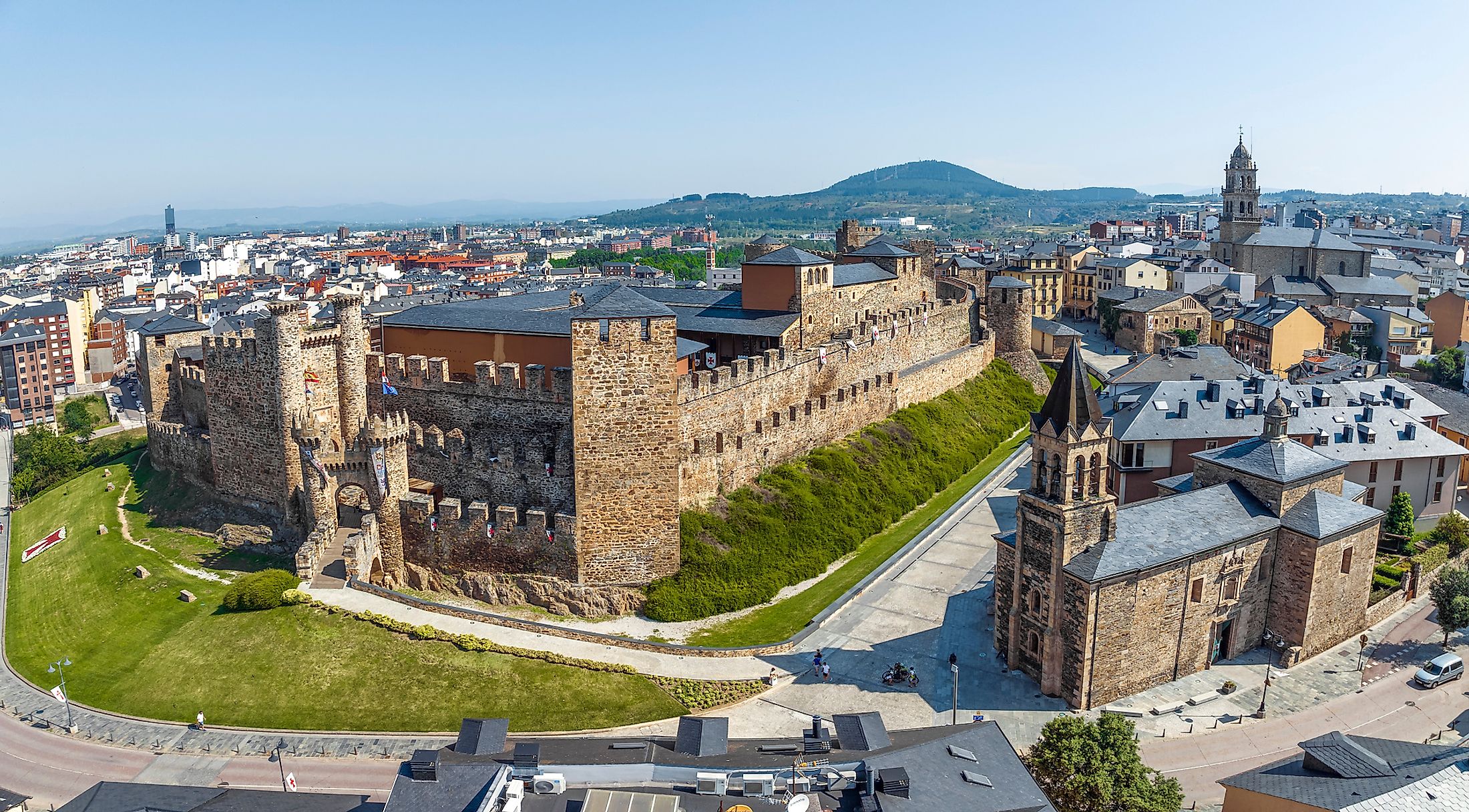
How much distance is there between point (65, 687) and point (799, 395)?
31157 mm

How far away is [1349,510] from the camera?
3294cm

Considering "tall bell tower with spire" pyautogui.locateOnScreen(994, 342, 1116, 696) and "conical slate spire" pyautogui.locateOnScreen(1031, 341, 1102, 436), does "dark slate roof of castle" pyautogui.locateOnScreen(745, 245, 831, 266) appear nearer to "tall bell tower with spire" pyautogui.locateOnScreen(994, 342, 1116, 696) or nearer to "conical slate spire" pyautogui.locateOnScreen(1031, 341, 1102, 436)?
"tall bell tower with spire" pyautogui.locateOnScreen(994, 342, 1116, 696)

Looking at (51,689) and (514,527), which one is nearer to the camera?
(51,689)

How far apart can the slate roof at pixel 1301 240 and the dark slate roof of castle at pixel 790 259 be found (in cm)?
6989

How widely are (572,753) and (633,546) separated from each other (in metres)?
16.2

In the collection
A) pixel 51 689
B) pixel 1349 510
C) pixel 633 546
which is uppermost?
pixel 1349 510

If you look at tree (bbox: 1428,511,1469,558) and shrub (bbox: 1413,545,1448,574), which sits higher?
tree (bbox: 1428,511,1469,558)

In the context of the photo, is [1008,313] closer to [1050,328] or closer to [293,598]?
[1050,328]

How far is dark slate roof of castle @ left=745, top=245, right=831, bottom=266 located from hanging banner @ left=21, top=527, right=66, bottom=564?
117 ft

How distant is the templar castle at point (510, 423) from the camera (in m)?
34.6

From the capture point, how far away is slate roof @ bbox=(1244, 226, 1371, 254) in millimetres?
98125

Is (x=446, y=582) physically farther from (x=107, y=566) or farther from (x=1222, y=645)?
(x=1222, y=645)

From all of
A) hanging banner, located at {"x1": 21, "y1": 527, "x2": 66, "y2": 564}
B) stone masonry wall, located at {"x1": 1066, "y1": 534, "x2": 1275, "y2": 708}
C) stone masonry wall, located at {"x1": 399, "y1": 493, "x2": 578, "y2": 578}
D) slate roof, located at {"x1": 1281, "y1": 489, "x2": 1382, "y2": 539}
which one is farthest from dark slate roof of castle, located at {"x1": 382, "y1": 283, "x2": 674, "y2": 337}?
slate roof, located at {"x1": 1281, "y1": 489, "x2": 1382, "y2": 539}

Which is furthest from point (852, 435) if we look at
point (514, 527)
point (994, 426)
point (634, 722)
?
point (634, 722)
